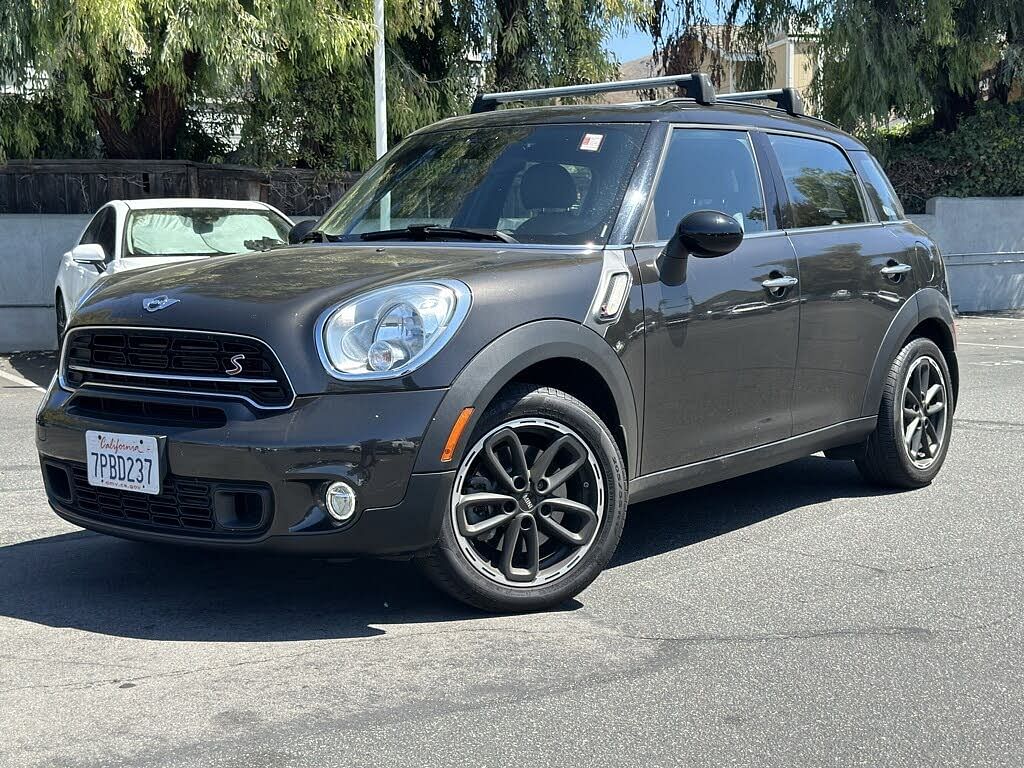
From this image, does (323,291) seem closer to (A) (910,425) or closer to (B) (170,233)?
(A) (910,425)

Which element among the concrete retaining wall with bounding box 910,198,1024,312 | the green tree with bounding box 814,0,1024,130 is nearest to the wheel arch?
the green tree with bounding box 814,0,1024,130

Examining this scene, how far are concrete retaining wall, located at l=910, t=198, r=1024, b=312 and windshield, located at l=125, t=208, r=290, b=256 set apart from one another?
37.0 feet

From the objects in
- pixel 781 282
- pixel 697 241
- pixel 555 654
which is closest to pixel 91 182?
pixel 781 282

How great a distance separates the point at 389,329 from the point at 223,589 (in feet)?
4.12

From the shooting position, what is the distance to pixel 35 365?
13500 millimetres

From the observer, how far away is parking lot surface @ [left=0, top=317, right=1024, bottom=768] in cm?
350

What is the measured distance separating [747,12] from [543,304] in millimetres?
17550

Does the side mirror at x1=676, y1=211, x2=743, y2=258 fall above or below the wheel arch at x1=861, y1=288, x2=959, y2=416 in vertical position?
above

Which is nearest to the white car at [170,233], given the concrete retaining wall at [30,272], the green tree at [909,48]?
the concrete retaining wall at [30,272]

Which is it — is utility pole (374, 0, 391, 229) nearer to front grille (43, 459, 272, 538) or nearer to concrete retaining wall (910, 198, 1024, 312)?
concrete retaining wall (910, 198, 1024, 312)

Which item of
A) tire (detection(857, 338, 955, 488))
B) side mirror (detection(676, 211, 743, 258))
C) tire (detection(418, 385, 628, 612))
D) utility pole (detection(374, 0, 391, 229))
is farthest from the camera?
utility pole (detection(374, 0, 391, 229))

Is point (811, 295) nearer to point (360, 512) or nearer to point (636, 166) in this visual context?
point (636, 166)

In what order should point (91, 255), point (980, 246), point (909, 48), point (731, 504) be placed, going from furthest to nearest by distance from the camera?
point (980, 246), point (909, 48), point (91, 255), point (731, 504)

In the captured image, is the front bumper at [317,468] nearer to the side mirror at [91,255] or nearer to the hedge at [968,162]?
the side mirror at [91,255]
